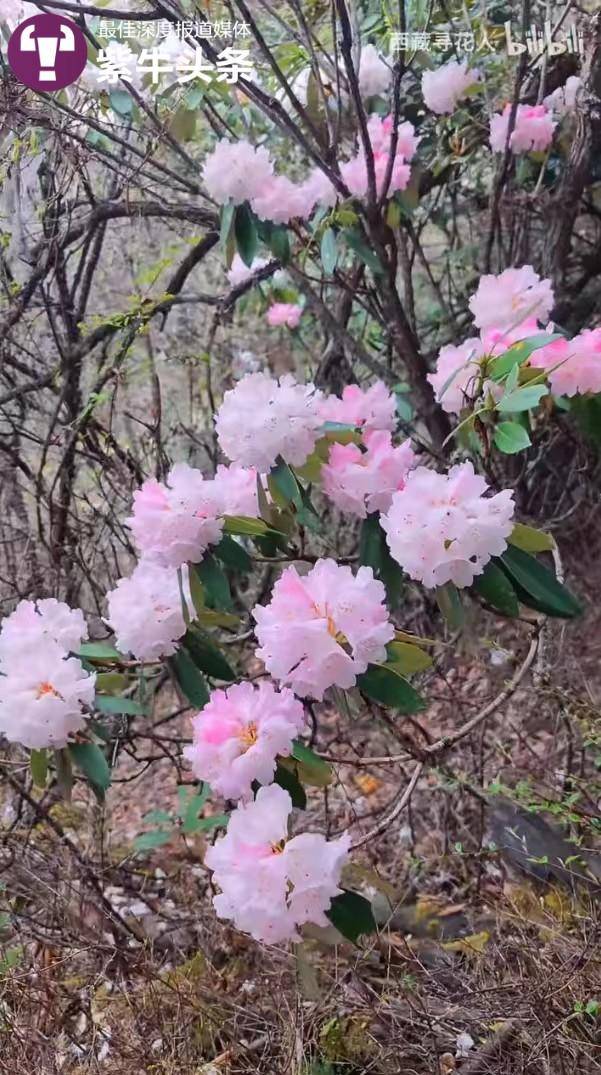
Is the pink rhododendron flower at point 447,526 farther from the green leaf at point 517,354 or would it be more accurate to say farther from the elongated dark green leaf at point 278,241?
the elongated dark green leaf at point 278,241

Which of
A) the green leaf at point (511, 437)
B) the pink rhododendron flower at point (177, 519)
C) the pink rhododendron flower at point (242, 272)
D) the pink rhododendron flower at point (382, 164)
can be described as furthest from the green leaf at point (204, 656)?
the pink rhododendron flower at point (242, 272)

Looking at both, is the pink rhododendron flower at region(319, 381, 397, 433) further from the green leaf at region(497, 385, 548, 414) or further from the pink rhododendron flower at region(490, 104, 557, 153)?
the pink rhododendron flower at region(490, 104, 557, 153)

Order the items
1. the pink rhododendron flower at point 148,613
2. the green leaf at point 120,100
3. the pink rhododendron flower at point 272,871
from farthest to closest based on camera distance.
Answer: the green leaf at point 120,100
the pink rhododendron flower at point 148,613
the pink rhododendron flower at point 272,871

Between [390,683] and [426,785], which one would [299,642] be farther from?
[426,785]

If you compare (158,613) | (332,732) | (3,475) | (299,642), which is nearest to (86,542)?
(3,475)

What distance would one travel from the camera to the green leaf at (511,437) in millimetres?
823

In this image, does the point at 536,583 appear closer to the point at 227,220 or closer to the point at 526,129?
the point at 227,220

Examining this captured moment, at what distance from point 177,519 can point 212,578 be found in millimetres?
89

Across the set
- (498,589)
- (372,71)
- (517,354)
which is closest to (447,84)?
(372,71)

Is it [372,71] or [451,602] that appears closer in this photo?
[451,602]

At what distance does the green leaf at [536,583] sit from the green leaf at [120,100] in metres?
1.12

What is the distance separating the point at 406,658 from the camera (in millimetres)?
839

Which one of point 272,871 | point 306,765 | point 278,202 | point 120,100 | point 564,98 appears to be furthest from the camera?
point 564,98

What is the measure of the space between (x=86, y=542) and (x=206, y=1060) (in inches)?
40.1
